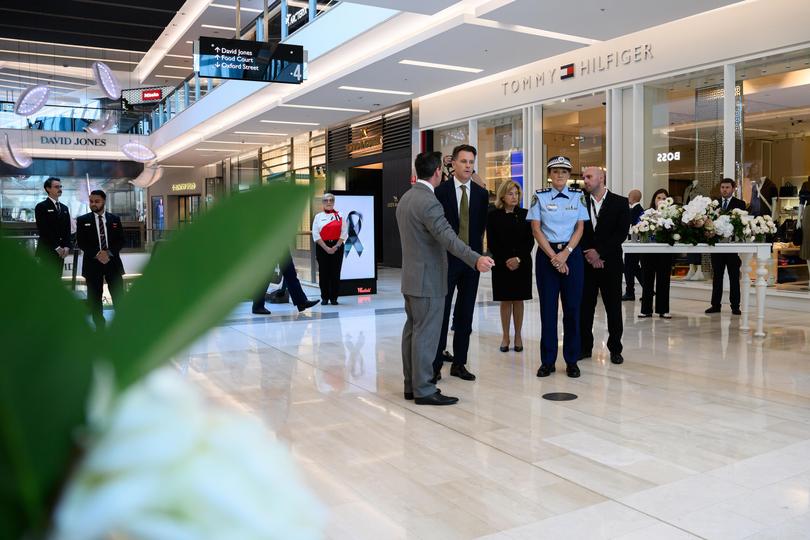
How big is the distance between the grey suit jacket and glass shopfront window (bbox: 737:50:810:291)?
6.67 metres

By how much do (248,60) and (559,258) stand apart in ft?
24.0

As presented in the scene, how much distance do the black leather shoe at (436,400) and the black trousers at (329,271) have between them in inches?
221

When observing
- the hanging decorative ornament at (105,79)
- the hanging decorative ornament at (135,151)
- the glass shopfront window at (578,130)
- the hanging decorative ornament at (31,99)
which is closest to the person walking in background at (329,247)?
the glass shopfront window at (578,130)

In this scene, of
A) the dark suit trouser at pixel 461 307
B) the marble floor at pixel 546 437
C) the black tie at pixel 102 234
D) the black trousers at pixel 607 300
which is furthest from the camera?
the black tie at pixel 102 234

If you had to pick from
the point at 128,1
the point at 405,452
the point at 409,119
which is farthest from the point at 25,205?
the point at 405,452

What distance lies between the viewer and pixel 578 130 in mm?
12758

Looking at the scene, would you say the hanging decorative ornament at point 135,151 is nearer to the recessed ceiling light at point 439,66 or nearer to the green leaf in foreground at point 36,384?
the recessed ceiling light at point 439,66

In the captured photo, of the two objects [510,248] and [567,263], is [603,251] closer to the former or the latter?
[567,263]

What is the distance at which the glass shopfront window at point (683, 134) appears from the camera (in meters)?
10.2

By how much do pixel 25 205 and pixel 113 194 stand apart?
3.74 metres

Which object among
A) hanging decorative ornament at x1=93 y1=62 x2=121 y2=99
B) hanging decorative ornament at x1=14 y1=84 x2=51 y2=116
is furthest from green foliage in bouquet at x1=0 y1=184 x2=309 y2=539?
hanging decorative ornament at x1=14 y1=84 x2=51 y2=116

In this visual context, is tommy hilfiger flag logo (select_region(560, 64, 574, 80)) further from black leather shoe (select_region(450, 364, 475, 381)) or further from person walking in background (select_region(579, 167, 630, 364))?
black leather shoe (select_region(450, 364, 475, 381))

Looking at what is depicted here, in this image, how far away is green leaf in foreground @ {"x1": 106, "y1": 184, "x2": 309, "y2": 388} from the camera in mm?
213

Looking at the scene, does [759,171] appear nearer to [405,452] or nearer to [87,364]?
[405,452]
